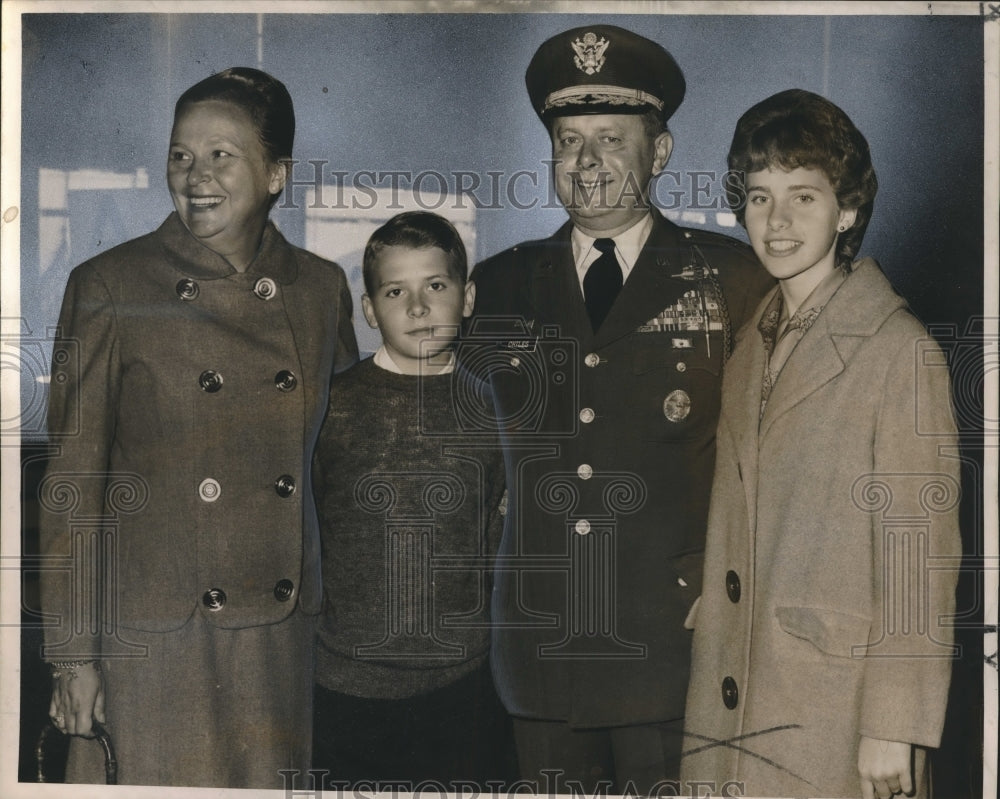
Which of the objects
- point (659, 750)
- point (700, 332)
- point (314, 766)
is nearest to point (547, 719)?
point (659, 750)

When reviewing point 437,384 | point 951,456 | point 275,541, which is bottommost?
point 275,541

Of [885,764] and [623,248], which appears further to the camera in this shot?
[623,248]

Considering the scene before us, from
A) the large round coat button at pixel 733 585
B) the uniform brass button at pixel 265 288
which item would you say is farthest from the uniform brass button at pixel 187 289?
the large round coat button at pixel 733 585

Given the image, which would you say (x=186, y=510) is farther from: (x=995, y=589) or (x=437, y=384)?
(x=995, y=589)

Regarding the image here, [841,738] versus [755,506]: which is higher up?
[755,506]

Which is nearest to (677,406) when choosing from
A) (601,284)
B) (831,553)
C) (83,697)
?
(601,284)

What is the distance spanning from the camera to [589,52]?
7.97ft

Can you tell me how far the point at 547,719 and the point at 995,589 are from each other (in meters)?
1.05

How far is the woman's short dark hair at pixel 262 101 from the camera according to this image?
2449 mm

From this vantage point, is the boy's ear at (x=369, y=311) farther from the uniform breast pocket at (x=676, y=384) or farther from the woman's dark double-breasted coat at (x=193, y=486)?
the uniform breast pocket at (x=676, y=384)

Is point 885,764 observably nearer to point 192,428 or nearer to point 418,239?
point 418,239

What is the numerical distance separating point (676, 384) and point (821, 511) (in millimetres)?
415

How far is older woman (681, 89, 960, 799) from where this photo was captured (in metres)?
2.33

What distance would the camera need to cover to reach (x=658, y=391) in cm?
239
